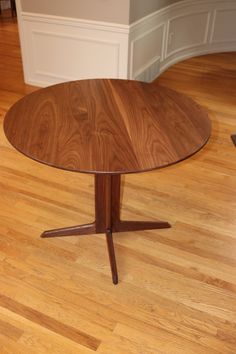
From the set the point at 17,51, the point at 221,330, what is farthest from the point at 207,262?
the point at 17,51

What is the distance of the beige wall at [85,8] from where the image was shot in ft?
9.14

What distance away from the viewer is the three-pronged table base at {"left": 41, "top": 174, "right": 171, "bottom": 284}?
1633 mm

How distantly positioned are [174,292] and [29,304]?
0.64 m

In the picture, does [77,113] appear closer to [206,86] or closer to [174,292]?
[174,292]

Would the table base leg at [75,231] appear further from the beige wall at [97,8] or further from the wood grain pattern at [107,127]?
the beige wall at [97,8]

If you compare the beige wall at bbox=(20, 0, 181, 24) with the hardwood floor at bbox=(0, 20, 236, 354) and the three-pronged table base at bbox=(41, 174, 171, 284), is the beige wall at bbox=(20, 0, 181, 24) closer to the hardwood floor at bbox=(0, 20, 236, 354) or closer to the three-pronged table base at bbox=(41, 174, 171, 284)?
→ the hardwood floor at bbox=(0, 20, 236, 354)

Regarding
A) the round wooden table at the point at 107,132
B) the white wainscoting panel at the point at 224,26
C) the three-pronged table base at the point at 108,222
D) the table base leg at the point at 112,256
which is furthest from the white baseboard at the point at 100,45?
the table base leg at the point at 112,256

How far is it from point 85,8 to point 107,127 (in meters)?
1.93

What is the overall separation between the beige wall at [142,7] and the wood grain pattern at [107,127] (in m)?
1.33

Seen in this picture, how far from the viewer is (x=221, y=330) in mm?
1452

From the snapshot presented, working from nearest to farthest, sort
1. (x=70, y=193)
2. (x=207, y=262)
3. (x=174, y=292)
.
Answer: (x=174, y=292) < (x=207, y=262) < (x=70, y=193)

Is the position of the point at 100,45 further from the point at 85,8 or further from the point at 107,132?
the point at 107,132

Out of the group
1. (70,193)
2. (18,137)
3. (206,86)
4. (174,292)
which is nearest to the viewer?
(18,137)

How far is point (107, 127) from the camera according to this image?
55.6 inches
